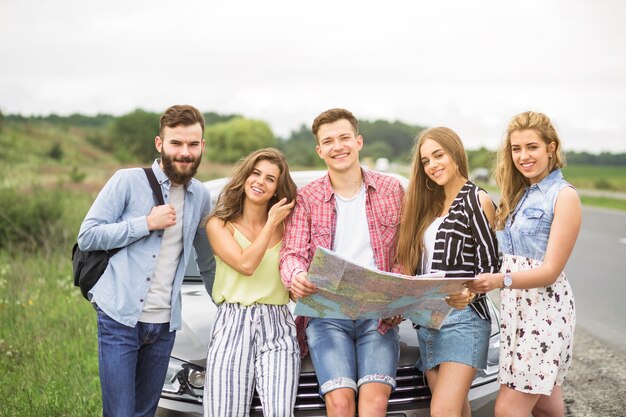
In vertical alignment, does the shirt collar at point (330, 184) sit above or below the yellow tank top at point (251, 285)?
above

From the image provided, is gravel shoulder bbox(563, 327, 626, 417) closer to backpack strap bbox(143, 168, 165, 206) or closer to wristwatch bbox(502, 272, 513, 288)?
wristwatch bbox(502, 272, 513, 288)

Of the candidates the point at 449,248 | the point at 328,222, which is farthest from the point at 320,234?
the point at 449,248

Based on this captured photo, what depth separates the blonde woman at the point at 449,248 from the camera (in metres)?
3.21

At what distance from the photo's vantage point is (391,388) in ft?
10.7

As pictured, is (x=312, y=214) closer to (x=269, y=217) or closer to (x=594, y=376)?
(x=269, y=217)

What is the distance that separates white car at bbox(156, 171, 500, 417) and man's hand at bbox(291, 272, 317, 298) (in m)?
0.44

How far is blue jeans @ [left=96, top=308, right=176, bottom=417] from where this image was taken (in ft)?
10.6

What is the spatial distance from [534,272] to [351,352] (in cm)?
98

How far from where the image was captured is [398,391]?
3355 mm

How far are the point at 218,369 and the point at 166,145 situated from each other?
3.82 ft

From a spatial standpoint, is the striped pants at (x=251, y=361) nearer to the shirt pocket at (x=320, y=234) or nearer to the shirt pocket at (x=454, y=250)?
the shirt pocket at (x=320, y=234)

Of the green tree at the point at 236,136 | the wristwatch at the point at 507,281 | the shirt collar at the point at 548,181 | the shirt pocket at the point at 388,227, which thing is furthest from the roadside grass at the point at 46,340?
the green tree at the point at 236,136

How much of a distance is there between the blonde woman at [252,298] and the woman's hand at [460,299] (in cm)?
80

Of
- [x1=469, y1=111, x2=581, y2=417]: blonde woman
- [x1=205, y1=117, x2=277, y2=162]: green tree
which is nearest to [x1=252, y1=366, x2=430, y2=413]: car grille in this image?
[x1=469, y1=111, x2=581, y2=417]: blonde woman
